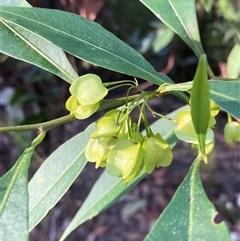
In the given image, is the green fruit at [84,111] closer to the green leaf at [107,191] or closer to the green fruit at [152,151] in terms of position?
the green fruit at [152,151]

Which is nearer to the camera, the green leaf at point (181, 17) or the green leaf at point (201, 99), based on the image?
the green leaf at point (201, 99)

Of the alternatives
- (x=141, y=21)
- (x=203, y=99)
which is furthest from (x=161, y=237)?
(x=141, y=21)

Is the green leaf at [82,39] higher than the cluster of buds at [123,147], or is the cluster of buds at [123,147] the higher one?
the green leaf at [82,39]

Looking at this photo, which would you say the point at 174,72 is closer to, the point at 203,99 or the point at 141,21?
the point at 141,21

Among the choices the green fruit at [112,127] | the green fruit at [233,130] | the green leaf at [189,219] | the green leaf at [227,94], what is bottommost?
the green fruit at [233,130]

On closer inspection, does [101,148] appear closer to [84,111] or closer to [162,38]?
[84,111]

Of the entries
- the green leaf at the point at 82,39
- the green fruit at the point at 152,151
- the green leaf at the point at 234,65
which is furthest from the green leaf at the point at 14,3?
the green leaf at the point at 234,65

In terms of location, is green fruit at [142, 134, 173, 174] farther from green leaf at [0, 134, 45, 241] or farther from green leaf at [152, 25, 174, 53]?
green leaf at [152, 25, 174, 53]
